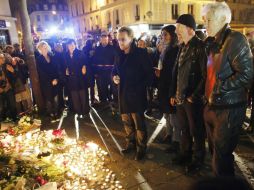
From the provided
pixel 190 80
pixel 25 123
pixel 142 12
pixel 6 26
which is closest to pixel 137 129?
pixel 190 80

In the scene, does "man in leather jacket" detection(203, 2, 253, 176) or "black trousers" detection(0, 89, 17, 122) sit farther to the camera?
"black trousers" detection(0, 89, 17, 122)

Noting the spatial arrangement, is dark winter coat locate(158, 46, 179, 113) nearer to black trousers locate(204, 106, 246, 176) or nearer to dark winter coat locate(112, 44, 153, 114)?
dark winter coat locate(112, 44, 153, 114)

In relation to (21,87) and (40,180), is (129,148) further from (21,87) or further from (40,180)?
(21,87)

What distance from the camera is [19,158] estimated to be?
402 cm

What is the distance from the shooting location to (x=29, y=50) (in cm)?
748

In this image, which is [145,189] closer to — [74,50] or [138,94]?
[138,94]

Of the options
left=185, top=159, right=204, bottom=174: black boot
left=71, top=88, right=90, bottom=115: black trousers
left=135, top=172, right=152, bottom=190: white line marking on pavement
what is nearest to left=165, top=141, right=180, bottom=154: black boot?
left=185, top=159, right=204, bottom=174: black boot

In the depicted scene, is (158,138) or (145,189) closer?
(145,189)

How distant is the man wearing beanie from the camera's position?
3.61 meters

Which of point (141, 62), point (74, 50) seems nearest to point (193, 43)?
point (141, 62)

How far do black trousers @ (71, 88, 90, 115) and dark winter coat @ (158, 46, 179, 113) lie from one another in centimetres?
324

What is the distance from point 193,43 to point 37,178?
9.41 feet

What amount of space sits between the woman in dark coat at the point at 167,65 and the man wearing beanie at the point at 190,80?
1.66ft

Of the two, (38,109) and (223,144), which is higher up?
(223,144)
